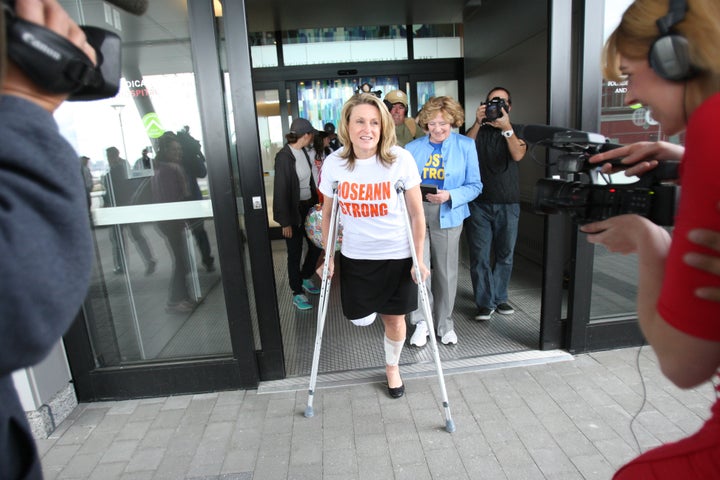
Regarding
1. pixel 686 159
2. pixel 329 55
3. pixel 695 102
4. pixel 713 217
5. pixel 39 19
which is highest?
pixel 329 55

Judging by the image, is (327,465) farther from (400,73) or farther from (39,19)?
(400,73)

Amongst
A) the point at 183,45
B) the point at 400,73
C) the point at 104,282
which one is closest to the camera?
the point at 183,45

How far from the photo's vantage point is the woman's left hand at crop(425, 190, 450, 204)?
3.64 metres

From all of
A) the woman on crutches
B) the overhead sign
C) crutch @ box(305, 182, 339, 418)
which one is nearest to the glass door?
the overhead sign

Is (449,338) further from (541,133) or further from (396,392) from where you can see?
(541,133)

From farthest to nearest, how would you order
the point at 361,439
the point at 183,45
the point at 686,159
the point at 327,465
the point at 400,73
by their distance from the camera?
the point at 400,73 → the point at 183,45 → the point at 361,439 → the point at 327,465 → the point at 686,159

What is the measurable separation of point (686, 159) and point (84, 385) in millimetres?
3813

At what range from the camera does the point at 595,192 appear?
52.8 inches

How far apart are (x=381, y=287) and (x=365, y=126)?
1.06m

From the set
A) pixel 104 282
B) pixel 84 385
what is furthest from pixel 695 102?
pixel 84 385

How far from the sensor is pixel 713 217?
0.80 metres

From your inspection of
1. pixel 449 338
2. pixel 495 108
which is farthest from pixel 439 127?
pixel 449 338

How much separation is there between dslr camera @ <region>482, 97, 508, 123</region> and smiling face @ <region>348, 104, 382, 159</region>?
1.56 metres

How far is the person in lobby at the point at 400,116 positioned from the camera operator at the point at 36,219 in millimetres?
5473
